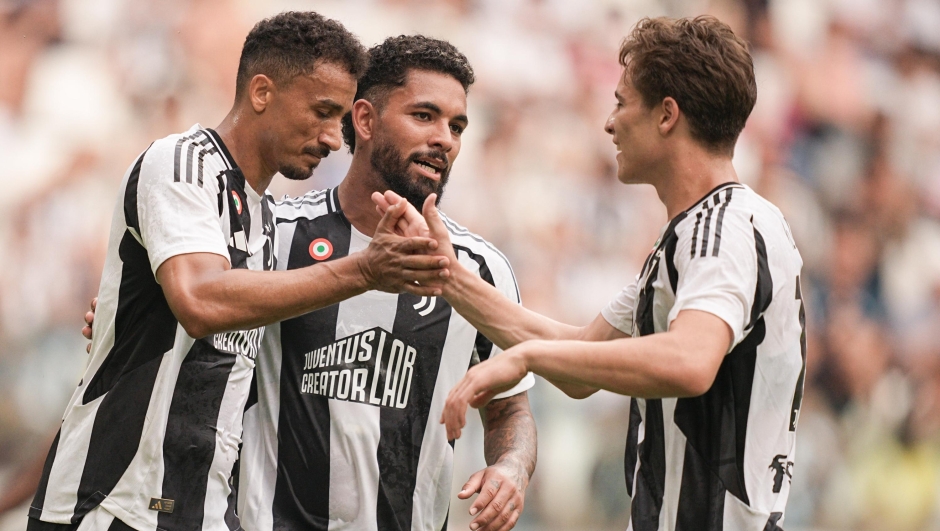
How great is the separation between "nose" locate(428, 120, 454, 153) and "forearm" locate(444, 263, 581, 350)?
0.57 meters

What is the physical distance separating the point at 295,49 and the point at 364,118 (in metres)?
0.66

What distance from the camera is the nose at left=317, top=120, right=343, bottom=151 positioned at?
3.10 m

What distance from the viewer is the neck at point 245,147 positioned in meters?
3.01

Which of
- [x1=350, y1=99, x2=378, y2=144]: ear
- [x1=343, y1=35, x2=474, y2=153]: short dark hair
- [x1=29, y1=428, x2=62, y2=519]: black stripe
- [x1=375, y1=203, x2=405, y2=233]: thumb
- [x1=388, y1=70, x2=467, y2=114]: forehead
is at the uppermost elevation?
[x1=343, y1=35, x2=474, y2=153]: short dark hair

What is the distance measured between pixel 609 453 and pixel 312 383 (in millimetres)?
3547

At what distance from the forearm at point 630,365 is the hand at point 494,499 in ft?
2.49

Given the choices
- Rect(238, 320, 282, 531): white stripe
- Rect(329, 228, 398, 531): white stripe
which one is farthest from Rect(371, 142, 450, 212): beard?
Rect(329, 228, 398, 531): white stripe

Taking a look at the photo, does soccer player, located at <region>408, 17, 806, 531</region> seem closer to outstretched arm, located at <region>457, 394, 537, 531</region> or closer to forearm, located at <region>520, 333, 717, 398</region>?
forearm, located at <region>520, 333, 717, 398</region>

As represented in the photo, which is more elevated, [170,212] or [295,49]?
[295,49]

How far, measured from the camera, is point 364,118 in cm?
371

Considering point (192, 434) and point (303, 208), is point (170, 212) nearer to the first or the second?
point (192, 434)

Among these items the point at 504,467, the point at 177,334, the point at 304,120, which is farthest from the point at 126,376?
the point at 504,467

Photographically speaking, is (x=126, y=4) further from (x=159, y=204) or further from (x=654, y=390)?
(x=654, y=390)

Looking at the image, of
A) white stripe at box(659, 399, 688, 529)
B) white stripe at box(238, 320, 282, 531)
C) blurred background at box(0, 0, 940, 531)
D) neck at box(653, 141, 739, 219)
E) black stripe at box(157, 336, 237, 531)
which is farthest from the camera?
blurred background at box(0, 0, 940, 531)
